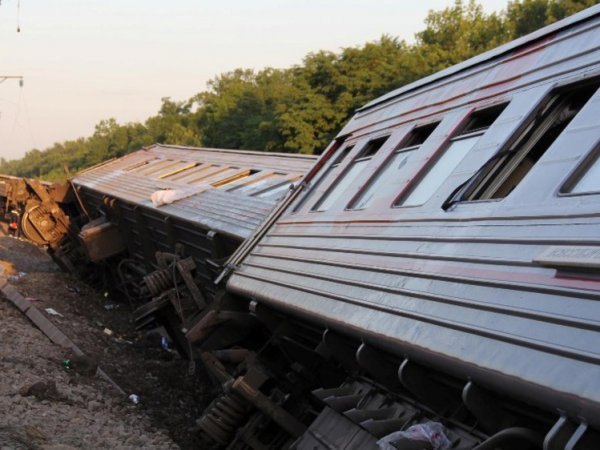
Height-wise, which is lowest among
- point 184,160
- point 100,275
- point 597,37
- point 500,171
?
point 100,275

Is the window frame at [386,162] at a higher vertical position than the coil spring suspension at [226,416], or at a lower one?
higher

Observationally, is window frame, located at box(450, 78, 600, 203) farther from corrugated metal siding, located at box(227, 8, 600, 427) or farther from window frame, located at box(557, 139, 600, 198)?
window frame, located at box(557, 139, 600, 198)

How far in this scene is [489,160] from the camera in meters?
4.98

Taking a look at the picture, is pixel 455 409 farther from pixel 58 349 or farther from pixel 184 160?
pixel 184 160

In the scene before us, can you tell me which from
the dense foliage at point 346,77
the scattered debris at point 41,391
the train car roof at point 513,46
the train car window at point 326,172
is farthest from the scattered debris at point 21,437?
the dense foliage at point 346,77

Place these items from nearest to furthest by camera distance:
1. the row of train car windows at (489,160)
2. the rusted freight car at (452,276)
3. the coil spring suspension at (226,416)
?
the rusted freight car at (452,276), the row of train car windows at (489,160), the coil spring suspension at (226,416)

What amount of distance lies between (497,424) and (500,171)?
188 cm

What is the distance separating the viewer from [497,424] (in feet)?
12.0

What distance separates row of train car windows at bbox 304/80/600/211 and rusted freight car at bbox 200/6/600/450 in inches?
0.5

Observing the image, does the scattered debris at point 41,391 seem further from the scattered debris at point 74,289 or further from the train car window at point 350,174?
the scattered debris at point 74,289

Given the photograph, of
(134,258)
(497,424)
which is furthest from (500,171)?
(134,258)

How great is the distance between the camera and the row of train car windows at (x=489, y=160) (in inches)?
188

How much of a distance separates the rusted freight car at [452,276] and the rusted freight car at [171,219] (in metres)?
1.39

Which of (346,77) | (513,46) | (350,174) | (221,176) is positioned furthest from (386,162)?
(346,77)
